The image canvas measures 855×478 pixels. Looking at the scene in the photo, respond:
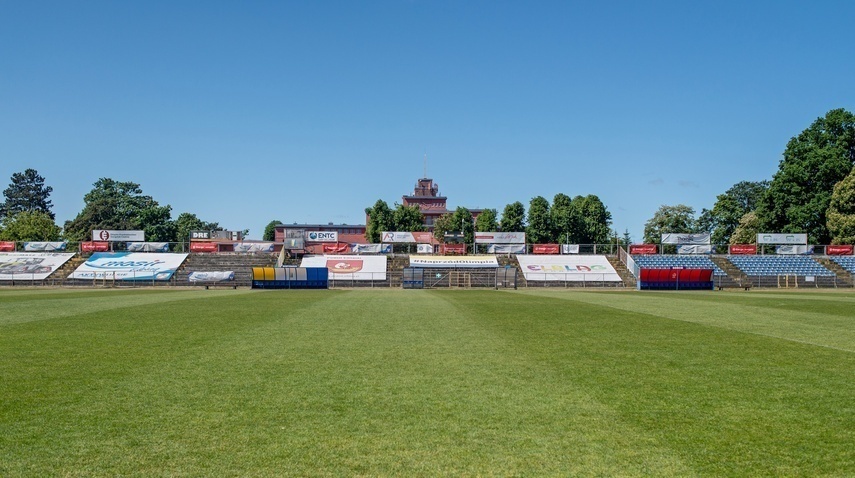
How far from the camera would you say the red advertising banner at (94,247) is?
74.2 meters

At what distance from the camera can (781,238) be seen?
7394 cm

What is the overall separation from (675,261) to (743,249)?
11.2 meters

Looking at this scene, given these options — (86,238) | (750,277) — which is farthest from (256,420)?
(86,238)

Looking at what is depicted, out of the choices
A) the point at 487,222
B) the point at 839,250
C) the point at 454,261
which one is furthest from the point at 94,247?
the point at 839,250

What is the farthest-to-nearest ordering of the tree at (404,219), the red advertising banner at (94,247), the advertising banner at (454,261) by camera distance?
the tree at (404,219) < the red advertising banner at (94,247) < the advertising banner at (454,261)

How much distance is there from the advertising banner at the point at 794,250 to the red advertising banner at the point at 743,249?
8.33 ft

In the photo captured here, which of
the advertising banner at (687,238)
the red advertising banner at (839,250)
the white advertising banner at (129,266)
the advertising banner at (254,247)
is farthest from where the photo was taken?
the advertising banner at (254,247)

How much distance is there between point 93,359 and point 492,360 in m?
7.18

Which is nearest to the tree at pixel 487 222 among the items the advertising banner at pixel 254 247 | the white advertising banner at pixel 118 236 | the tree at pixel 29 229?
the advertising banner at pixel 254 247

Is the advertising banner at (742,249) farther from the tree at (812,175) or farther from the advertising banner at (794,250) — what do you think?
the tree at (812,175)

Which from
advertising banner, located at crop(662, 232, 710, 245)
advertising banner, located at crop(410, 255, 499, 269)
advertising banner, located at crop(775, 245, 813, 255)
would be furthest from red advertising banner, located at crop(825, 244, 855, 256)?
advertising banner, located at crop(410, 255, 499, 269)

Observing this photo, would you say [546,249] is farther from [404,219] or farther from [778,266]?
[404,219]

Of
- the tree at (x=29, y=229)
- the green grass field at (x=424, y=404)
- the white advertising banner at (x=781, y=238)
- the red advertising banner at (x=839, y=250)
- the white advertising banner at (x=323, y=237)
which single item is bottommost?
the green grass field at (x=424, y=404)

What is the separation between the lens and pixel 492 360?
36.5 ft
